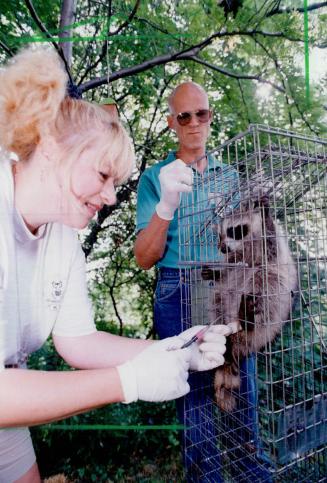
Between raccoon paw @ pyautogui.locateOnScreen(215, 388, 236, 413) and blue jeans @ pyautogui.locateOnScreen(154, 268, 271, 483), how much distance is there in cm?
4

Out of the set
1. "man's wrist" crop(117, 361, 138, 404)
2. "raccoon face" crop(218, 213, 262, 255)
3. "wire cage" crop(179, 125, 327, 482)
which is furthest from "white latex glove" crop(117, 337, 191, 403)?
"raccoon face" crop(218, 213, 262, 255)

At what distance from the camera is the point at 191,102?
2387 millimetres

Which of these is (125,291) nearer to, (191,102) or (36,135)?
(191,102)

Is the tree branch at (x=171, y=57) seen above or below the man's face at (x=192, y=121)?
above

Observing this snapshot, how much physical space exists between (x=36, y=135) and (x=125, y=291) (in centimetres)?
371

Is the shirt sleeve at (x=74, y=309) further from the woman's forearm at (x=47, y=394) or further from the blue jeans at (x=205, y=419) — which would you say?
the blue jeans at (x=205, y=419)

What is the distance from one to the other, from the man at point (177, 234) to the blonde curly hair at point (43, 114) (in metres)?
0.58

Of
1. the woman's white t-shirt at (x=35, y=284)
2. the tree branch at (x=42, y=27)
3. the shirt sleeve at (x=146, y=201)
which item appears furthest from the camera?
the shirt sleeve at (x=146, y=201)

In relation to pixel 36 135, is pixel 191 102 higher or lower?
higher

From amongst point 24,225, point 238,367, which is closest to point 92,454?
point 238,367

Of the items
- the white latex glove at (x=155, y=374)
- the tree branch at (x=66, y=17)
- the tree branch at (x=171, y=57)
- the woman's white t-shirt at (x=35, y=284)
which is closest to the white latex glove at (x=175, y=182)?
the woman's white t-shirt at (x=35, y=284)

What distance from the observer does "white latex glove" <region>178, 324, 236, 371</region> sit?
4.87ft

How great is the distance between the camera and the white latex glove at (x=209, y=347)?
4.87ft

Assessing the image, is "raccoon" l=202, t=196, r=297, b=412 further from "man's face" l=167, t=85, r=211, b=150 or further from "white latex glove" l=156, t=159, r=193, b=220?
"man's face" l=167, t=85, r=211, b=150
